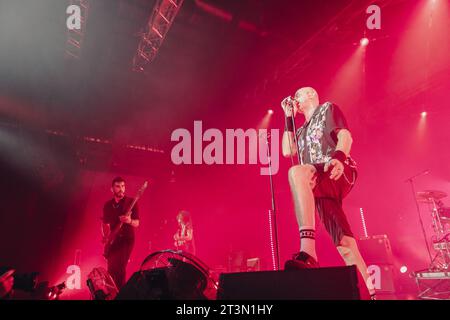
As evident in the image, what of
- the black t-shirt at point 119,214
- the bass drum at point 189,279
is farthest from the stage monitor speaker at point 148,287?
the black t-shirt at point 119,214

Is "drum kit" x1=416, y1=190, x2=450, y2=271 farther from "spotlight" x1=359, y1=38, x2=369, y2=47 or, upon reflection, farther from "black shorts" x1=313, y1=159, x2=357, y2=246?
"black shorts" x1=313, y1=159, x2=357, y2=246

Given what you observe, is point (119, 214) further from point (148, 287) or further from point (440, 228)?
point (440, 228)

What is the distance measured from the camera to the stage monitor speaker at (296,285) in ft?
4.19

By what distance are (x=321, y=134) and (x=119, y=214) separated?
3.67 metres

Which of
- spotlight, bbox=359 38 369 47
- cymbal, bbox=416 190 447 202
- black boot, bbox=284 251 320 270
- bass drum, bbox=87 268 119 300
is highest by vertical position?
spotlight, bbox=359 38 369 47

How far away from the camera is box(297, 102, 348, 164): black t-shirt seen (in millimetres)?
2420

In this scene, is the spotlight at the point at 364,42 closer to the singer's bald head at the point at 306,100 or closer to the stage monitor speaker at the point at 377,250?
the stage monitor speaker at the point at 377,250

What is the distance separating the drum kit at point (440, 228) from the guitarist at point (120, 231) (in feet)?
19.0

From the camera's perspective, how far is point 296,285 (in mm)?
1361

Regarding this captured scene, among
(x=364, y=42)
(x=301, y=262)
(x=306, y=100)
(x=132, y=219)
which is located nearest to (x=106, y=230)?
(x=132, y=219)

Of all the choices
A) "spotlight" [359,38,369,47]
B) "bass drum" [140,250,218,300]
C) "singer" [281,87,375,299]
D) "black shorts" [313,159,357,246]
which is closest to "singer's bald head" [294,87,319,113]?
"singer" [281,87,375,299]

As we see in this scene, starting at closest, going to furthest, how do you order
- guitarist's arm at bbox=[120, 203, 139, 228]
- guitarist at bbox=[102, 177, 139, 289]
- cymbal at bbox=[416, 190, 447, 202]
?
1. guitarist at bbox=[102, 177, 139, 289]
2. guitarist's arm at bbox=[120, 203, 139, 228]
3. cymbal at bbox=[416, 190, 447, 202]

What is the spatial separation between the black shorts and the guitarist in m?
3.29
